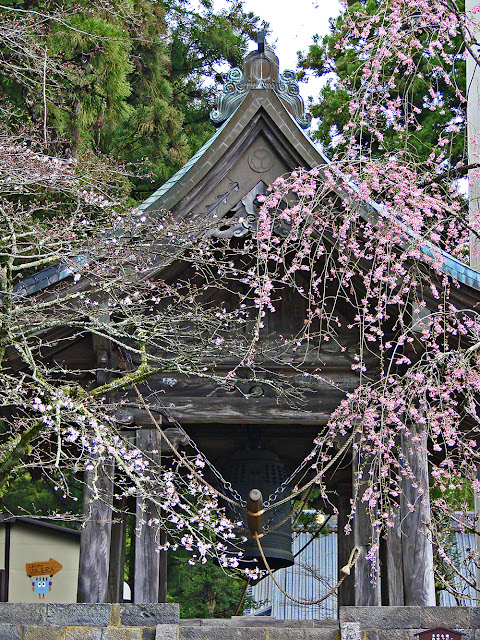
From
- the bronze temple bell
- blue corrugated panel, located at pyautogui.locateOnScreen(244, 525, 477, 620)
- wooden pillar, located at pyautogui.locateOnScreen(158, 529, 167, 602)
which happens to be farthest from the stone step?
blue corrugated panel, located at pyautogui.locateOnScreen(244, 525, 477, 620)

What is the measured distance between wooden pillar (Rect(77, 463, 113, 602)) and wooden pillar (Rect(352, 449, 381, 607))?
216 cm

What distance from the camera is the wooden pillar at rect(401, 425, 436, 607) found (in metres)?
6.96

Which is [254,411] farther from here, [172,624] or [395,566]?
[172,624]

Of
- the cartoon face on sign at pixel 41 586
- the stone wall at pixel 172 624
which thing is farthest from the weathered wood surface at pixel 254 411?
the cartoon face on sign at pixel 41 586

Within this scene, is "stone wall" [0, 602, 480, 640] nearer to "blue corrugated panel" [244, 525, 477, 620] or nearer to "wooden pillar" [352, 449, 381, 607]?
"wooden pillar" [352, 449, 381, 607]

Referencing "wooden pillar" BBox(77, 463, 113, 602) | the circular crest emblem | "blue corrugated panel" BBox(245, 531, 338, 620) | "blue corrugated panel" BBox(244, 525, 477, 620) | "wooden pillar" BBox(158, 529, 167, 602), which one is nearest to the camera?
"wooden pillar" BBox(77, 463, 113, 602)

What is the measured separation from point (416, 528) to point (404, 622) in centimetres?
145

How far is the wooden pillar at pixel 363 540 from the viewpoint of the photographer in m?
6.99

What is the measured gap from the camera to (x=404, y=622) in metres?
5.75

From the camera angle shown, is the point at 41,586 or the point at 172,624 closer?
the point at 172,624

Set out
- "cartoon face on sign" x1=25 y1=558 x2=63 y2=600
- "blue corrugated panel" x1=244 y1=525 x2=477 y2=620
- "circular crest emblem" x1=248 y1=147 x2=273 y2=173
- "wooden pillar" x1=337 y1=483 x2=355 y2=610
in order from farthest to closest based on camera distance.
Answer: "blue corrugated panel" x1=244 y1=525 x2=477 y2=620, "cartoon face on sign" x1=25 y1=558 x2=63 y2=600, "wooden pillar" x1=337 y1=483 x2=355 y2=610, "circular crest emblem" x1=248 y1=147 x2=273 y2=173

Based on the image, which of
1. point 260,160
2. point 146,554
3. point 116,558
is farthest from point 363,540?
point 260,160

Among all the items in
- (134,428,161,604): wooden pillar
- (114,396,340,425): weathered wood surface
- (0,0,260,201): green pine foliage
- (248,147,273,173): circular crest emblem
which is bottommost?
(134,428,161,604): wooden pillar

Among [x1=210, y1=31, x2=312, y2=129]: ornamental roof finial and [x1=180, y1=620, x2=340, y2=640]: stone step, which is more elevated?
[x1=210, y1=31, x2=312, y2=129]: ornamental roof finial
